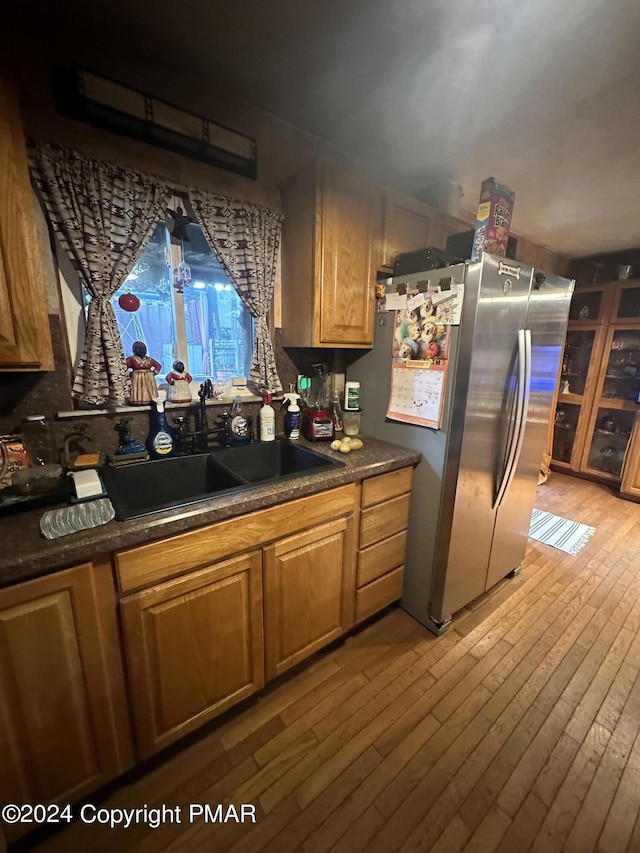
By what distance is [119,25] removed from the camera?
46.6 inches

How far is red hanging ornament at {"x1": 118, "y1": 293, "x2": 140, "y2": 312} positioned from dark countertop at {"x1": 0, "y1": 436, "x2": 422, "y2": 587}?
852mm

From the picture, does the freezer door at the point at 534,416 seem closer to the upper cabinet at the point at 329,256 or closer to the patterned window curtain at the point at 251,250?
the upper cabinet at the point at 329,256

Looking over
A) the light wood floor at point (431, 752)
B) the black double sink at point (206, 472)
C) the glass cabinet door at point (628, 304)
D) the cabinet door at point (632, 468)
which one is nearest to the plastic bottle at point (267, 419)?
the black double sink at point (206, 472)

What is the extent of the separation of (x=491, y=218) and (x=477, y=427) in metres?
0.87

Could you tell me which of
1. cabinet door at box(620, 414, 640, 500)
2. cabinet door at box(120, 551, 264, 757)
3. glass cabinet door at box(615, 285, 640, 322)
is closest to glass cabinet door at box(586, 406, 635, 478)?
cabinet door at box(620, 414, 640, 500)

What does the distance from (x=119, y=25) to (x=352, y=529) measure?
6.68 ft

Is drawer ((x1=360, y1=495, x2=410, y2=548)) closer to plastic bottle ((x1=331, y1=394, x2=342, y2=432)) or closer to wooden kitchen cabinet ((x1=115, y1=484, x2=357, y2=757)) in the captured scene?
wooden kitchen cabinet ((x1=115, y1=484, x2=357, y2=757))

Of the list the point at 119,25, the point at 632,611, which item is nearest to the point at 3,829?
the point at 119,25

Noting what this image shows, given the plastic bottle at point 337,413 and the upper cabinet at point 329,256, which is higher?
the upper cabinet at point 329,256

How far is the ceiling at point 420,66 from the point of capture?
1.10m

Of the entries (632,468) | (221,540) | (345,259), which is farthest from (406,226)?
(632,468)

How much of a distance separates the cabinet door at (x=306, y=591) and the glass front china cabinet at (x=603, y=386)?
10.9 ft

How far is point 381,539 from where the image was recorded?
1.67 m

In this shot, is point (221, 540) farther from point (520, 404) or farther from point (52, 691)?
point (520, 404)
